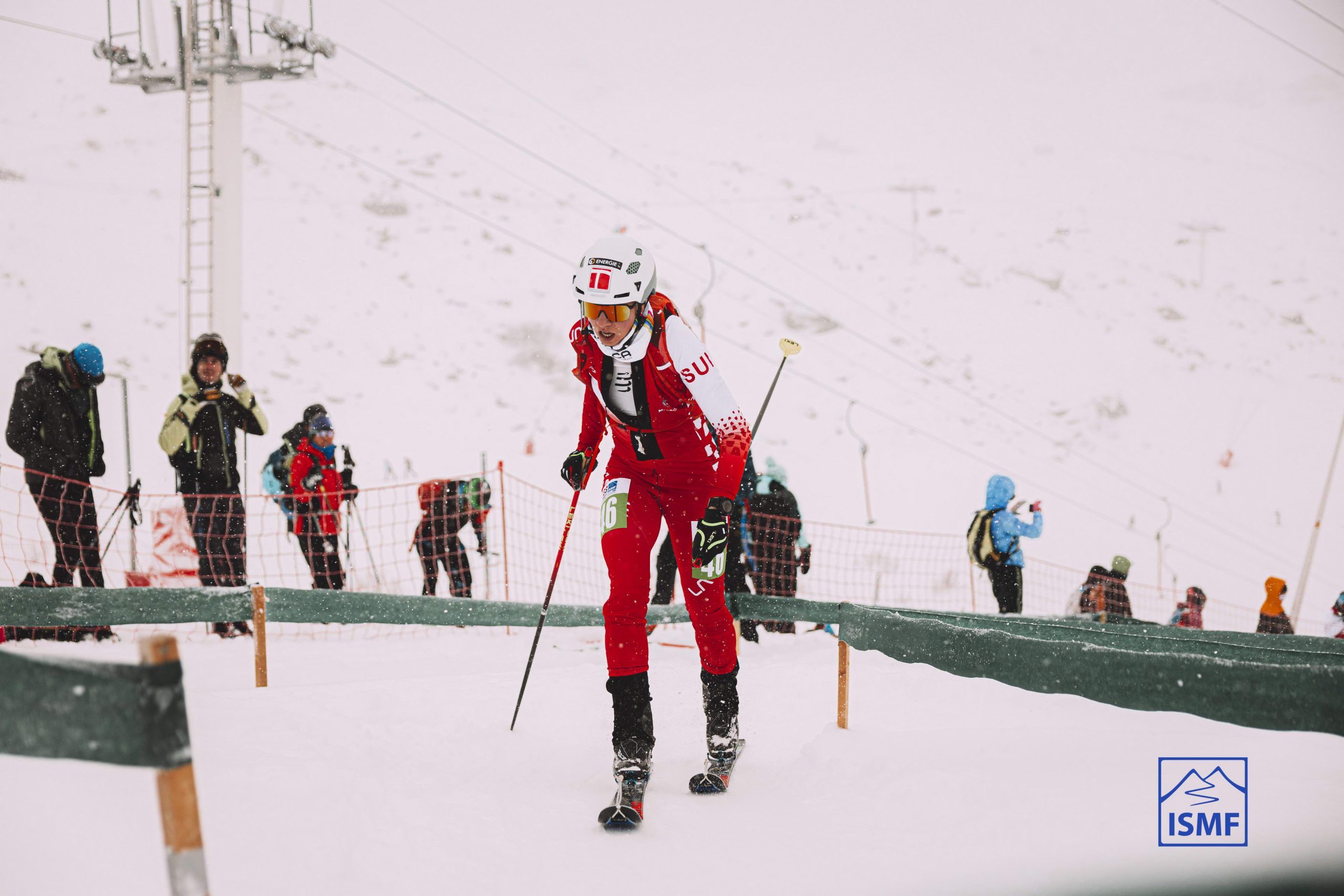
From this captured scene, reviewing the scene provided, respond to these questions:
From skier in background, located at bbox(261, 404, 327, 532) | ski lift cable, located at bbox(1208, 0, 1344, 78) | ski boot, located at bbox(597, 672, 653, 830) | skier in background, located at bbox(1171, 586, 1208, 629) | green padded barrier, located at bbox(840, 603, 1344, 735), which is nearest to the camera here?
green padded barrier, located at bbox(840, 603, 1344, 735)

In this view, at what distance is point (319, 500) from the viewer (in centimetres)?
815

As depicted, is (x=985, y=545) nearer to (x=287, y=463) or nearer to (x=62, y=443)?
(x=287, y=463)

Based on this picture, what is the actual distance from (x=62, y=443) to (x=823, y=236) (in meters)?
22.5

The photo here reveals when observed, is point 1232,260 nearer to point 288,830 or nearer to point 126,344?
point 126,344

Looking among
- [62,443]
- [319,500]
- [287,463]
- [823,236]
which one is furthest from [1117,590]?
[823,236]

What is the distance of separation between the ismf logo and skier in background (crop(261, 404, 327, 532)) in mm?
6538

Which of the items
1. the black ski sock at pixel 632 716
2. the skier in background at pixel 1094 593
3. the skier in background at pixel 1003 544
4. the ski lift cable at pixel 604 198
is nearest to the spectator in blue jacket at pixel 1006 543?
the skier in background at pixel 1003 544

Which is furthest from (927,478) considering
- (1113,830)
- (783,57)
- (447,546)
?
(783,57)

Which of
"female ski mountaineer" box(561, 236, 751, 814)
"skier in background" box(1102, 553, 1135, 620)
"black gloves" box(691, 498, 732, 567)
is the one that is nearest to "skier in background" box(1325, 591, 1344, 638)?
"skier in background" box(1102, 553, 1135, 620)

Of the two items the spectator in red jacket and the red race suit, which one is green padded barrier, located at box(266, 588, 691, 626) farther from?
the spectator in red jacket

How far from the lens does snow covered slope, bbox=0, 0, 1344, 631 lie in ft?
61.9

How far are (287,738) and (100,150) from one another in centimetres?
2491

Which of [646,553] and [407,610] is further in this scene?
[407,610]

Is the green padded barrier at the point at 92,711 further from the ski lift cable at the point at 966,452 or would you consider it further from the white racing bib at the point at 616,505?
the ski lift cable at the point at 966,452
